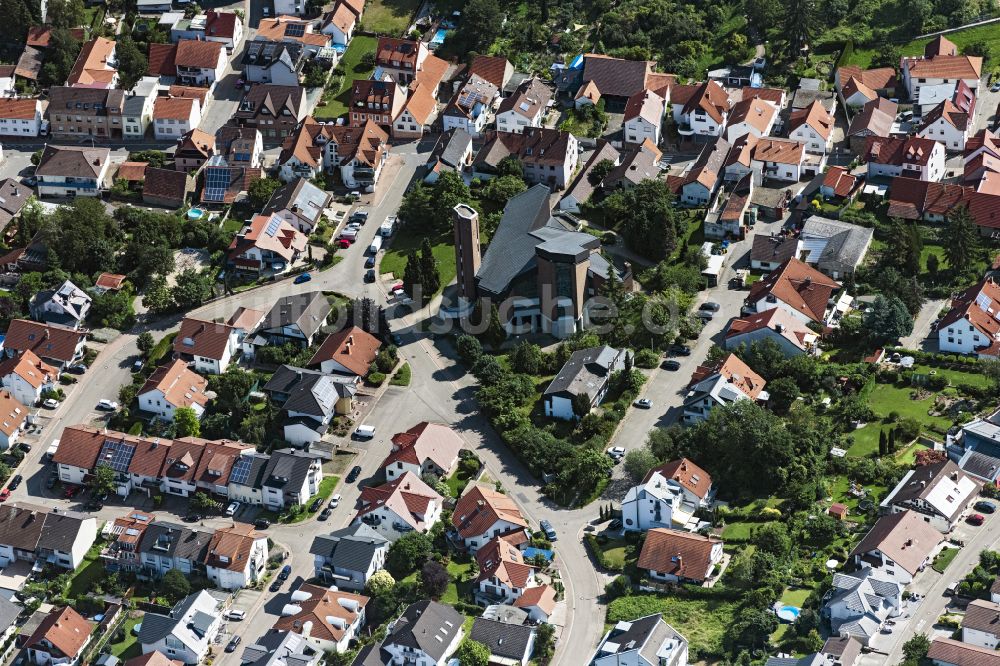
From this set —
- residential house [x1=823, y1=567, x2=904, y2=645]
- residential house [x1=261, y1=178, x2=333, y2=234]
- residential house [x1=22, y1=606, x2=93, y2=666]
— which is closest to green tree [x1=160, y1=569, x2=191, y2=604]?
residential house [x1=22, y1=606, x2=93, y2=666]

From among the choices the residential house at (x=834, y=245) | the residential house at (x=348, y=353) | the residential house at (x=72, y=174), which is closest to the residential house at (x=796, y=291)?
the residential house at (x=834, y=245)

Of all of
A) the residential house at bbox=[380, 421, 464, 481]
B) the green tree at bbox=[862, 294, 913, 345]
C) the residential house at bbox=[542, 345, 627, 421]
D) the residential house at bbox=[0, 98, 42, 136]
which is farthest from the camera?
the residential house at bbox=[0, 98, 42, 136]

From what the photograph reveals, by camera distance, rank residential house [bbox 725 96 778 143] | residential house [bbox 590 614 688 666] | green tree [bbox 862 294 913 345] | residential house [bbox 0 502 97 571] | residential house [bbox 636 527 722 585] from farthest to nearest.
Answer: residential house [bbox 725 96 778 143] → green tree [bbox 862 294 913 345] → residential house [bbox 0 502 97 571] → residential house [bbox 636 527 722 585] → residential house [bbox 590 614 688 666]

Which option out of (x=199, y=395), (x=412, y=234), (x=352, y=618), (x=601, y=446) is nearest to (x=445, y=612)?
(x=352, y=618)

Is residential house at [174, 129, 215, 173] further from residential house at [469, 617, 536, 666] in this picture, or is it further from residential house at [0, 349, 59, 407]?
residential house at [469, 617, 536, 666]

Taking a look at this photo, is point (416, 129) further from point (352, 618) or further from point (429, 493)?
point (352, 618)

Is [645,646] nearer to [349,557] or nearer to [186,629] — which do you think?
[349,557]

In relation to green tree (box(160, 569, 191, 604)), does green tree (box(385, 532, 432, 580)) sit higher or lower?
higher
